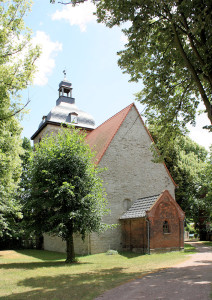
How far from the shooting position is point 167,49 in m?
12.0

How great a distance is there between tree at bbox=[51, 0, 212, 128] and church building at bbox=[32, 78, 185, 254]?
219 inches

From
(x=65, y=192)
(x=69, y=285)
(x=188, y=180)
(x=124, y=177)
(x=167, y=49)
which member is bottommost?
(x=69, y=285)

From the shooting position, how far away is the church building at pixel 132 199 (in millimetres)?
20188

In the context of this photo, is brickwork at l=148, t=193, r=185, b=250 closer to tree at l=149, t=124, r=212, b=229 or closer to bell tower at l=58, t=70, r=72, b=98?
tree at l=149, t=124, r=212, b=229

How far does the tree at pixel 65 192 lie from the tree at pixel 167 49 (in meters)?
5.36

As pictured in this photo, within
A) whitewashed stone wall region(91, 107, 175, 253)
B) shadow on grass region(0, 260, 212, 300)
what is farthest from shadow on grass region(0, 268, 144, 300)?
whitewashed stone wall region(91, 107, 175, 253)

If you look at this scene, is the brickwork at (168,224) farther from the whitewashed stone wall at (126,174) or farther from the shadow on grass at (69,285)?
the shadow on grass at (69,285)

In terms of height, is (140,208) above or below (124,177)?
below

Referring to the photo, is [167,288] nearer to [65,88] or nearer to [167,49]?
[167,49]

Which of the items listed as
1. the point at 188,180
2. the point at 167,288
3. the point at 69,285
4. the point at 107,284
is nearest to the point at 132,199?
the point at 188,180

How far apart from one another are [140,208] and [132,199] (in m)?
2.60

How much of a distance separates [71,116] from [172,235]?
797 inches

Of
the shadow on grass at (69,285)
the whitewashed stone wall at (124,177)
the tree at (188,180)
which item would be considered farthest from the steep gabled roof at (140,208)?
the tree at (188,180)

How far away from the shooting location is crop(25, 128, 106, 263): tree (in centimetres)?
1573
